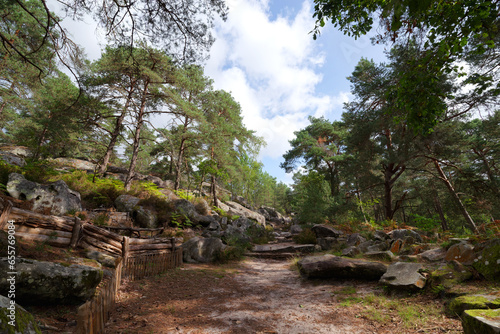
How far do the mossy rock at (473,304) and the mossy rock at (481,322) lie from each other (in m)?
0.69

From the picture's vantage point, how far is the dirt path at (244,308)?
3.41 meters

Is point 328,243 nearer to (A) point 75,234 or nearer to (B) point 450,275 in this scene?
(B) point 450,275

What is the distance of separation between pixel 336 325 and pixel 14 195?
1051 centimetres

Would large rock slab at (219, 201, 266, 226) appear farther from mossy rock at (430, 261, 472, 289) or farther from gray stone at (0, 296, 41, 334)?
gray stone at (0, 296, 41, 334)

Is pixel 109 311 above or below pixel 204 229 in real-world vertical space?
below

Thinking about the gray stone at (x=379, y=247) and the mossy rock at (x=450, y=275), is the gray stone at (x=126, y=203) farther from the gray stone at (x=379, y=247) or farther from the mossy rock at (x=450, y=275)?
the mossy rock at (x=450, y=275)

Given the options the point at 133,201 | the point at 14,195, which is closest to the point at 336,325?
the point at 14,195

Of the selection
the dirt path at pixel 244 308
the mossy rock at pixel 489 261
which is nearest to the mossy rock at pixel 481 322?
the dirt path at pixel 244 308

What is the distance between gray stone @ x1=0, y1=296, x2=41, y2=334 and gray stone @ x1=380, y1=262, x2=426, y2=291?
19.9ft

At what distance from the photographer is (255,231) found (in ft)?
57.1

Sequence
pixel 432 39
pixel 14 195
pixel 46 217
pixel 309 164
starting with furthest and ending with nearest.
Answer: pixel 309 164 → pixel 14 195 → pixel 46 217 → pixel 432 39

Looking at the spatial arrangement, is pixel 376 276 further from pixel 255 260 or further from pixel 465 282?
pixel 255 260

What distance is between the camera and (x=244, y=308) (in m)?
4.44

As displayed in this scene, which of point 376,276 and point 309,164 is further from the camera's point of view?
point 309,164
